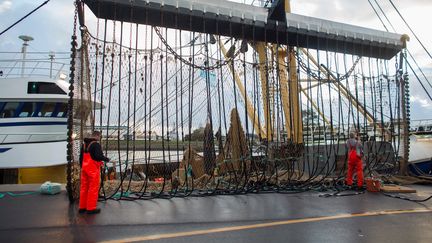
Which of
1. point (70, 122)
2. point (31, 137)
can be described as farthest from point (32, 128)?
point (70, 122)

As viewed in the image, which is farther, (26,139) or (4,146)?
(26,139)

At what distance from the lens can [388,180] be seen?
10578mm

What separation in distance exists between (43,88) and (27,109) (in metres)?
1.16

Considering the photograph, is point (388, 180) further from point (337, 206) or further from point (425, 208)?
point (337, 206)

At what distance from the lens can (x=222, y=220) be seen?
18.9 ft

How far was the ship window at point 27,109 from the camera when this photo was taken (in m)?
14.7

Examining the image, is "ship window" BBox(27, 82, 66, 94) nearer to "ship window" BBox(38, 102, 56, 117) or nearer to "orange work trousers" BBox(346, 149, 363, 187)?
"ship window" BBox(38, 102, 56, 117)

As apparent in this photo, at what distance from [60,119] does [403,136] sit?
47.0 ft

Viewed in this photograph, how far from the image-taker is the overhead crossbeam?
8.28 m

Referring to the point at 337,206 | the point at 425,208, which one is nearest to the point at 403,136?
the point at 425,208

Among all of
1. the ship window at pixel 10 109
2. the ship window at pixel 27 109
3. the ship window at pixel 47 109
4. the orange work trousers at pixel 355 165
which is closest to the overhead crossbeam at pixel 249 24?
the orange work trousers at pixel 355 165

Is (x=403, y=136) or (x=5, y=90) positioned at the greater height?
(x=5, y=90)

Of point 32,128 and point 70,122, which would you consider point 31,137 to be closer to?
point 32,128

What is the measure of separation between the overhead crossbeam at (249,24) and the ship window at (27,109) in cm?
872
